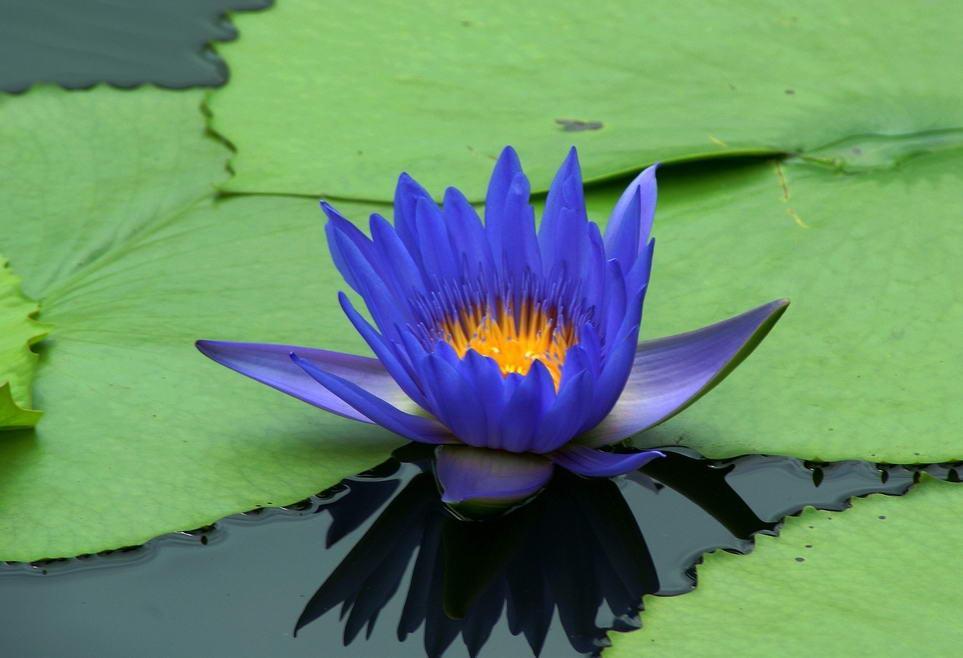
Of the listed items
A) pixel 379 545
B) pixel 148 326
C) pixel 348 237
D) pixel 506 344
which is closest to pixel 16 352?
pixel 148 326

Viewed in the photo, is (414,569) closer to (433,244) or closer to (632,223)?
(433,244)

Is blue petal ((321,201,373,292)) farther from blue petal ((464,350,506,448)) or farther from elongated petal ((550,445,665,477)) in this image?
elongated petal ((550,445,665,477))

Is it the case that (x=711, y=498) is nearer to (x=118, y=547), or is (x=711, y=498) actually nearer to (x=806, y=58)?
(x=118, y=547)

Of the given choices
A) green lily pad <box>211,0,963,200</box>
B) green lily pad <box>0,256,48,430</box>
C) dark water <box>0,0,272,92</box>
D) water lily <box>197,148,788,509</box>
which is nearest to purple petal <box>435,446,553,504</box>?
water lily <box>197,148,788,509</box>

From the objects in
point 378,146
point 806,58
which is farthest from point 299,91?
point 806,58

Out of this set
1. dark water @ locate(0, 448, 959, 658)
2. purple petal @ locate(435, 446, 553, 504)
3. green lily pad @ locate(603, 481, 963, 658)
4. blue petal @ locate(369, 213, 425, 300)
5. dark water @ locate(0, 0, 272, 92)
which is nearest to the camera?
green lily pad @ locate(603, 481, 963, 658)

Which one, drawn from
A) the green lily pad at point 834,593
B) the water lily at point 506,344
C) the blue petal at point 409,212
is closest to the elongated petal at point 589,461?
the water lily at point 506,344
